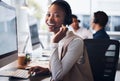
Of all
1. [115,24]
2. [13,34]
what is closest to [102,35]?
[13,34]

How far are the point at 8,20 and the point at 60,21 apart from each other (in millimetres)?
431

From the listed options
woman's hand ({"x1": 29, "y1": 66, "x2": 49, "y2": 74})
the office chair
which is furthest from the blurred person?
the office chair

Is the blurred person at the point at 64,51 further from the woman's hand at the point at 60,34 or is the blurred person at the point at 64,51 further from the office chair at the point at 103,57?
the office chair at the point at 103,57

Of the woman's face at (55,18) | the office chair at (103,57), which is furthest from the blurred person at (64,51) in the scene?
the office chair at (103,57)

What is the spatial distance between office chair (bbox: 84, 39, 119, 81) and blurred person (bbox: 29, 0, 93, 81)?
1.44 feet

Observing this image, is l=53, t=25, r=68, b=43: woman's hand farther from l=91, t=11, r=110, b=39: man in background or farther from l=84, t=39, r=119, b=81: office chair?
l=91, t=11, r=110, b=39: man in background

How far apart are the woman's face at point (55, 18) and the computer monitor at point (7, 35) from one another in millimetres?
318

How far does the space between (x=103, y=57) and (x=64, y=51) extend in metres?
0.56

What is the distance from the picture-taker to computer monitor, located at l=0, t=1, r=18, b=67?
61.1 inches

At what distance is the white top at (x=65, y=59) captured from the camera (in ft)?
4.55

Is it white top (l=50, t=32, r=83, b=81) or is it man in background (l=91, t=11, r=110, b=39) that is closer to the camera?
white top (l=50, t=32, r=83, b=81)

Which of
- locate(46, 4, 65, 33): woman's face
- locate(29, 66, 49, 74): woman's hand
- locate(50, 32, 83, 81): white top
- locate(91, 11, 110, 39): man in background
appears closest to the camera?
locate(50, 32, 83, 81): white top

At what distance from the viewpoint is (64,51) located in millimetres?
1449

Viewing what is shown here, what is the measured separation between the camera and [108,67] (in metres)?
1.90
